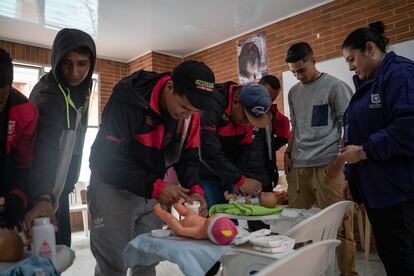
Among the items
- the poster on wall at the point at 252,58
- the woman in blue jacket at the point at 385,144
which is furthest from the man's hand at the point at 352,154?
the poster on wall at the point at 252,58

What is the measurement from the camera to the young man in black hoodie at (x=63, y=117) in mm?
1365

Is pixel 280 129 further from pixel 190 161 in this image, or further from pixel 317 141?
pixel 190 161

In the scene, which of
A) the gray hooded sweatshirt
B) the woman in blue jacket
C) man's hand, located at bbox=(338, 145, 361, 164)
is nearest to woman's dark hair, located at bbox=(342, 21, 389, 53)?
the woman in blue jacket

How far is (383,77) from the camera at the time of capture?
154 centimetres

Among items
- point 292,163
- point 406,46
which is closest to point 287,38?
point 406,46

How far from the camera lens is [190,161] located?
1.76 meters

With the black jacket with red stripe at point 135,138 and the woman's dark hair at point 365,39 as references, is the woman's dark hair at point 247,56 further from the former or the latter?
the black jacket with red stripe at point 135,138

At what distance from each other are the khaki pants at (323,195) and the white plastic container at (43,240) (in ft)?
5.59

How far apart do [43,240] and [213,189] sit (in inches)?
58.7

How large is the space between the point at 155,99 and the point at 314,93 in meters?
1.34

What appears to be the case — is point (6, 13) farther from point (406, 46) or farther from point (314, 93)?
point (406, 46)

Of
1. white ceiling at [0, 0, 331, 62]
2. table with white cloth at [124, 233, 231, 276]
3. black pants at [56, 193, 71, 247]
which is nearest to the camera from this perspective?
table with white cloth at [124, 233, 231, 276]

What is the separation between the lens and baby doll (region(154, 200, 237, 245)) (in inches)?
46.3

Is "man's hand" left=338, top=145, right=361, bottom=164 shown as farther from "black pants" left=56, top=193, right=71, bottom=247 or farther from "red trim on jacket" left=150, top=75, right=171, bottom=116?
"black pants" left=56, top=193, right=71, bottom=247
